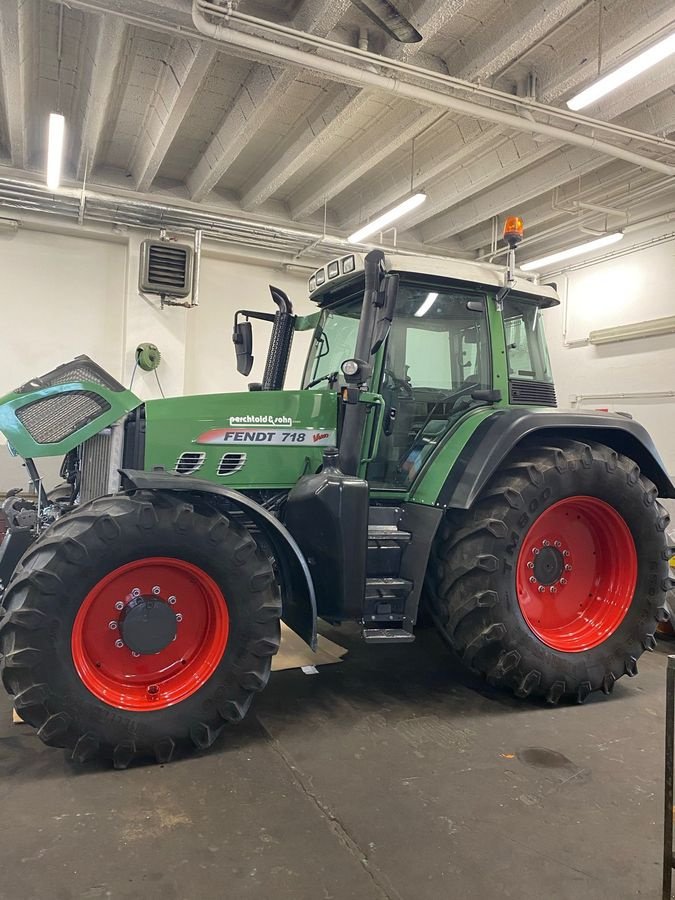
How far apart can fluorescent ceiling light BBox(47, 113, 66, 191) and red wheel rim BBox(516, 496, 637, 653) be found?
4717 millimetres

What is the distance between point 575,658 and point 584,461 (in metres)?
1.07

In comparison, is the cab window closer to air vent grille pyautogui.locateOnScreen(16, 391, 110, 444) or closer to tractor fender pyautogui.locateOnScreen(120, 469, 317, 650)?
tractor fender pyautogui.locateOnScreen(120, 469, 317, 650)

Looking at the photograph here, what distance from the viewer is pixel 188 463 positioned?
3223 millimetres

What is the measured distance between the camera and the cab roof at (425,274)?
3.54 metres

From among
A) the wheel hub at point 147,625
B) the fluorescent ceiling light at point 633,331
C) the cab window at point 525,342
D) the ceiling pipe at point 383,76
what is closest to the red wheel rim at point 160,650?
the wheel hub at point 147,625

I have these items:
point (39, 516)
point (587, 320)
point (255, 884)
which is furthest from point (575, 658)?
point (587, 320)

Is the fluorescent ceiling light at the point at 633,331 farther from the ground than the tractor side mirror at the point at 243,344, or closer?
farther from the ground

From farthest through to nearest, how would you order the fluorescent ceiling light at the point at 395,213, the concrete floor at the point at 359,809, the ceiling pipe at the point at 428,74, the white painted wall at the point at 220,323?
the white painted wall at the point at 220,323 < the fluorescent ceiling light at the point at 395,213 < the ceiling pipe at the point at 428,74 < the concrete floor at the point at 359,809

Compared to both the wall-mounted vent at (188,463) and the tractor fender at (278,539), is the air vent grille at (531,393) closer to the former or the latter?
the tractor fender at (278,539)

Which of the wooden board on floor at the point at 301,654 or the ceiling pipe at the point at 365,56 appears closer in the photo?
the wooden board on floor at the point at 301,654

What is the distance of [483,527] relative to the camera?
3232 mm

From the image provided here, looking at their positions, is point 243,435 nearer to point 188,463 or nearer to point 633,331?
point 188,463

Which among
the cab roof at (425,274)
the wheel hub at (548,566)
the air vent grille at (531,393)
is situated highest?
the cab roof at (425,274)

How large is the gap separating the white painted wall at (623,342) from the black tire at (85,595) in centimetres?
617
